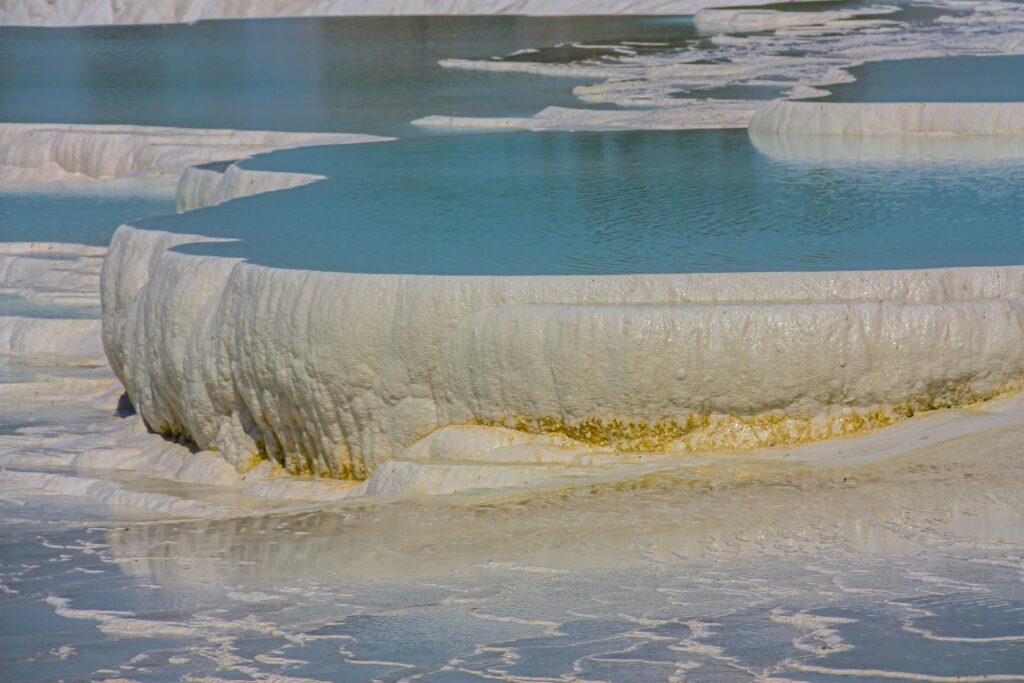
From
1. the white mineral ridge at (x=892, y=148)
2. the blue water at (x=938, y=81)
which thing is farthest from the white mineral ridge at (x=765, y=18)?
the white mineral ridge at (x=892, y=148)

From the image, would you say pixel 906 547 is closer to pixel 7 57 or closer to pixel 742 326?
pixel 742 326

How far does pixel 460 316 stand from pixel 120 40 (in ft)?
102

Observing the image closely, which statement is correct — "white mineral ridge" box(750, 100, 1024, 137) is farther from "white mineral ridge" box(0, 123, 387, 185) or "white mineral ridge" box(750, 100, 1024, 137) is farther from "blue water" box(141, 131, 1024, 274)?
"white mineral ridge" box(0, 123, 387, 185)

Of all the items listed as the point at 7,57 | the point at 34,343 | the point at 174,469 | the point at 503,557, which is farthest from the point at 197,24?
the point at 503,557

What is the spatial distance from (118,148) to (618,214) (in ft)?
35.5

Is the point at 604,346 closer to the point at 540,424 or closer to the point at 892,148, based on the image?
the point at 540,424

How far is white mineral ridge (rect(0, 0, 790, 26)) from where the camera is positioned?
40.7 meters

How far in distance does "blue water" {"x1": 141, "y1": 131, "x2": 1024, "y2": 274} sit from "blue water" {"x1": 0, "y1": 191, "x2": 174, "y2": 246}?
343cm

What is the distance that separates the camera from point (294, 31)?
3706 centimetres

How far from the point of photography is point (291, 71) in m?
26.5

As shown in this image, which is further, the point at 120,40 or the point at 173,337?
the point at 120,40

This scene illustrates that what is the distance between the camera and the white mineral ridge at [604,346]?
642 cm

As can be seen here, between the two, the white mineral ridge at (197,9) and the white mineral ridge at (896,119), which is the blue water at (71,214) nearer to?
the white mineral ridge at (896,119)

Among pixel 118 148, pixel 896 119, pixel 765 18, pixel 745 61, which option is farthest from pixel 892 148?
pixel 765 18
